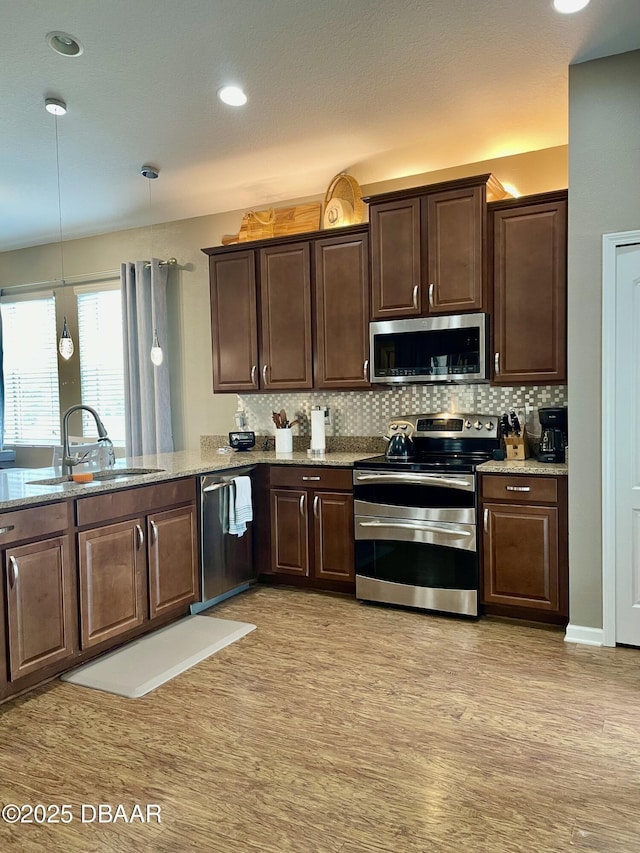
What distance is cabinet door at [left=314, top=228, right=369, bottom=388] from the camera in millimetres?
4277

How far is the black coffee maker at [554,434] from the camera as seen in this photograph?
3695mm

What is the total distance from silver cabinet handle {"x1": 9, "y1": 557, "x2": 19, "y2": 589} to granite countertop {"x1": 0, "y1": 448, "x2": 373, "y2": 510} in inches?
9.1

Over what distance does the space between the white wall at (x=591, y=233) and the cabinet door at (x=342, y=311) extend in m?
1.40

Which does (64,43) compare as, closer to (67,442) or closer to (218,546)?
(67,442)

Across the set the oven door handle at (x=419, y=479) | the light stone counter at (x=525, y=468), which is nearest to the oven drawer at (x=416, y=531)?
the oven door handle at (x=419, y=479)

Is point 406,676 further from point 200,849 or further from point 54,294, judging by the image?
point 54,294

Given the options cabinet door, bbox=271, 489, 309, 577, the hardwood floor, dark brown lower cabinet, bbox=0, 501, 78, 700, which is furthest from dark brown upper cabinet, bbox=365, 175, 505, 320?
dark brown lower cabinet, bbox=0, 501, 78, 700

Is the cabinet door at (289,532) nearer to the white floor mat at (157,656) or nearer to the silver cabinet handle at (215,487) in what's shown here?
the silver cabinet handle at (215,487)

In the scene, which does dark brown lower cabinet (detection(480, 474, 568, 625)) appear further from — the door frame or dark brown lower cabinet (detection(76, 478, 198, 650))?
dark brown lower cabinet (detection(76, 478, 198, 650))

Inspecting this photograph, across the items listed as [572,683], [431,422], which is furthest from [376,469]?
[572,683]

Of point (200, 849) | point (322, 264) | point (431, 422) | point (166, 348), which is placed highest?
point (322, 264)

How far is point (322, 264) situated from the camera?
14.5 feet

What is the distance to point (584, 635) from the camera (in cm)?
335

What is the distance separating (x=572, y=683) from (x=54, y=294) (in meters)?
5.73
